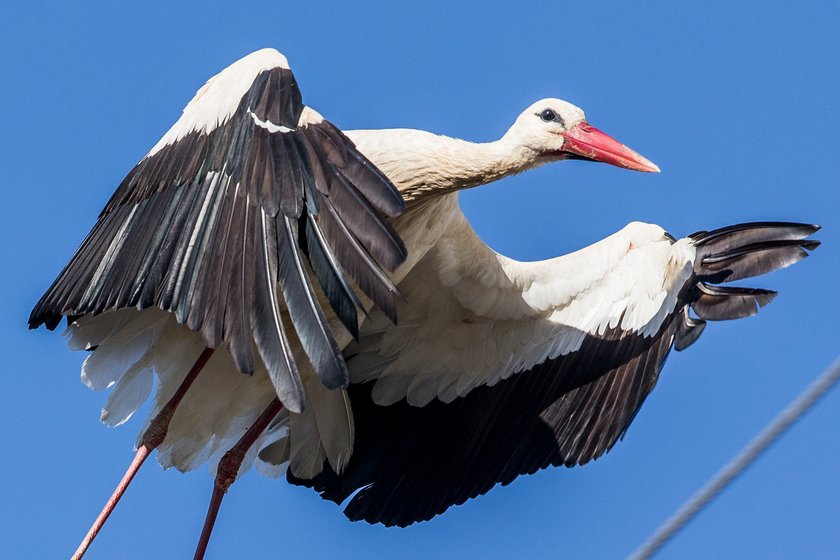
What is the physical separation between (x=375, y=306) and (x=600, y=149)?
170 centimetres

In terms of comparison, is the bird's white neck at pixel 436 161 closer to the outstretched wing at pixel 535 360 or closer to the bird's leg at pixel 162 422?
the outstretched wing at pixel 535 360

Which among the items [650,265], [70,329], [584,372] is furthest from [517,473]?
[70,329]

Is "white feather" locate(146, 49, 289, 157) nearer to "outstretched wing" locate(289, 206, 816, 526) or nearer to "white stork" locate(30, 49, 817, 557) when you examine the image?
"white stork" locate(30, 49, 817, 557)

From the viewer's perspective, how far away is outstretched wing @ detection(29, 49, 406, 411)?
5508mm

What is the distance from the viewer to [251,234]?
5832 millimetres

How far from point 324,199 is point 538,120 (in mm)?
2097

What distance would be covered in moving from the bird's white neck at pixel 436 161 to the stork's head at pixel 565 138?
0.14 metres

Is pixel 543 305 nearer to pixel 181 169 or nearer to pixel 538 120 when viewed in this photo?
pixel 538 120

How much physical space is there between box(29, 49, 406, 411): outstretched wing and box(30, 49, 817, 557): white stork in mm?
13

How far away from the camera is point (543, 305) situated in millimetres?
8328

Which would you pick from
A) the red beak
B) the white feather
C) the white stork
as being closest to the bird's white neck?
the white stork

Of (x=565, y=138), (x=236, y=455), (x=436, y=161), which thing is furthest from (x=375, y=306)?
(x=236, y=455)

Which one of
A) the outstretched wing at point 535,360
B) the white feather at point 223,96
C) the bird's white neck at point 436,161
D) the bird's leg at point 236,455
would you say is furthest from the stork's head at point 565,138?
the bird's leg at point 236,455

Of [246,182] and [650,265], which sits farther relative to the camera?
[650,265]
